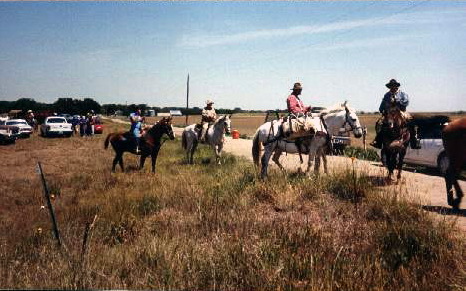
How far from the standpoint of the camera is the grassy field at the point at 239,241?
3721 millimetres

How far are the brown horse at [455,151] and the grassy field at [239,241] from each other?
6.10 ft

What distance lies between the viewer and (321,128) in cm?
1059

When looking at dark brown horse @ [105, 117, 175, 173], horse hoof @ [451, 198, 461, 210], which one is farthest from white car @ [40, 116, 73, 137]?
horse hoof @ [451, 198, 461, 210]

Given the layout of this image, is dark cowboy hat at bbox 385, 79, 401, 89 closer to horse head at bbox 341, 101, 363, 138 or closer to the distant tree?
horse head at bbox 341, 101, 363, 138

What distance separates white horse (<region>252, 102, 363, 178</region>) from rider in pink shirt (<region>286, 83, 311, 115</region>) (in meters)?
0.43

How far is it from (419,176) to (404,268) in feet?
28.4

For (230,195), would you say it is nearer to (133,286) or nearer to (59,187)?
(133,286)

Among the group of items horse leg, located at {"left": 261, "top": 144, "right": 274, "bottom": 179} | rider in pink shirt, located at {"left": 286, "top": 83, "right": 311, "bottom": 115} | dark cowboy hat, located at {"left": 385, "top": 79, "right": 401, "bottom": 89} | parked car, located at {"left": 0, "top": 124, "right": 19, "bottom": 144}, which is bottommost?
parked car, located at {"left": 0, "top": 124, "right": 19, "bottom": 144}

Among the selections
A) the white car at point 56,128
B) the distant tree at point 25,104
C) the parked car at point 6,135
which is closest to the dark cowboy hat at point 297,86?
the parked car at point 6,135

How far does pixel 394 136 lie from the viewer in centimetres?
1007

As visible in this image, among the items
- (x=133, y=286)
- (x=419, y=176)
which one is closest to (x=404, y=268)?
(x=133, y=286)

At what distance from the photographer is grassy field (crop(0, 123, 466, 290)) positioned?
12.2ft

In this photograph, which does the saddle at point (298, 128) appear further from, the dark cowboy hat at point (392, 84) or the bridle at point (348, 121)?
the dark cowboy hat at point (392, 84)

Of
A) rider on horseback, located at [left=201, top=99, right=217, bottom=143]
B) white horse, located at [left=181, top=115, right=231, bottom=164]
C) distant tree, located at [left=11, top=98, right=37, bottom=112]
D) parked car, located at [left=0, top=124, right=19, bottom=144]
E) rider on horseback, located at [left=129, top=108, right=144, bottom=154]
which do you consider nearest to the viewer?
rider on horseback, located at [left=129, top=108, right=144, bottom=154]
